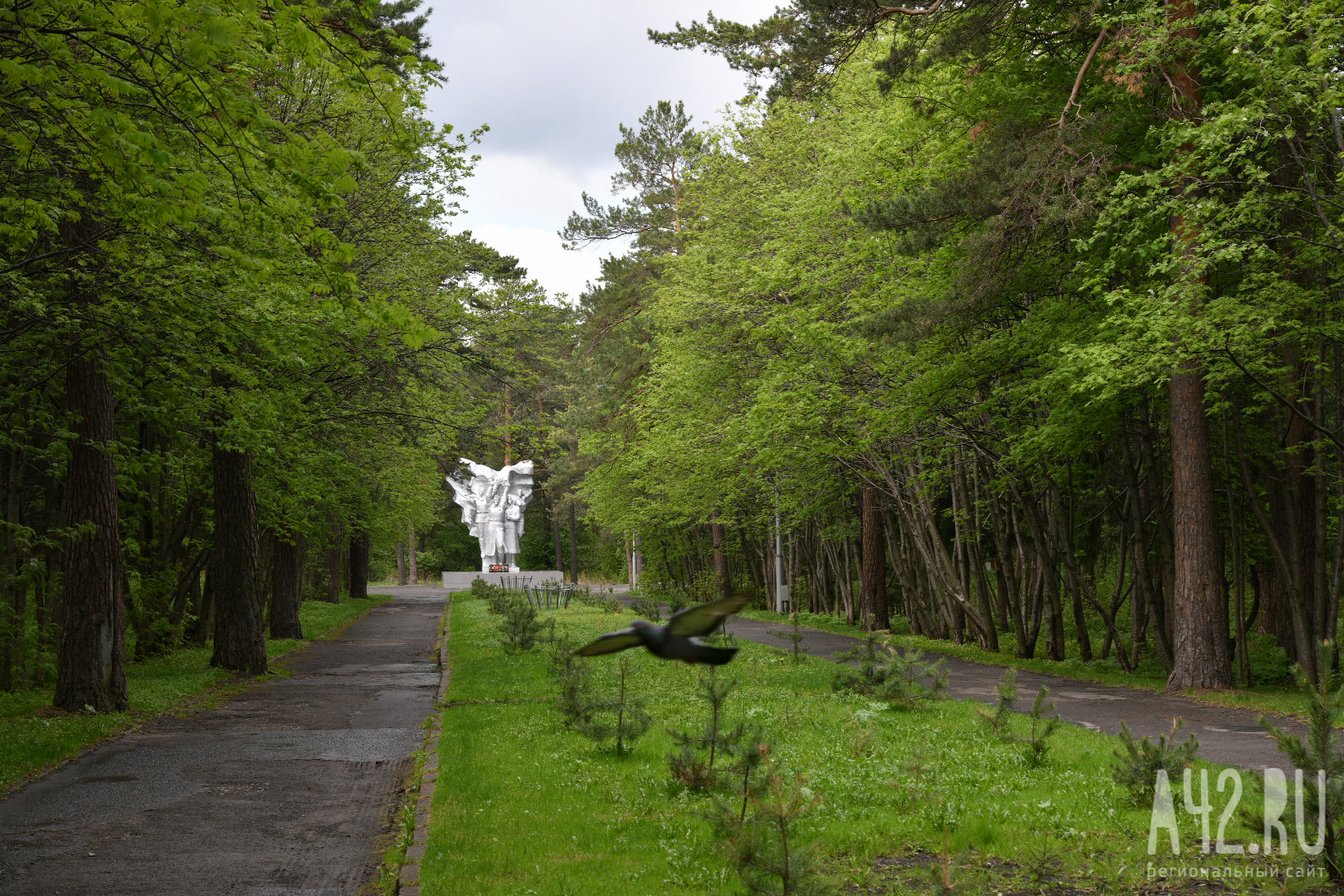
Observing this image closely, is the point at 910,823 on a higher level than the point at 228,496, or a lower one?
lower

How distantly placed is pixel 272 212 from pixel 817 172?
57.8 ft

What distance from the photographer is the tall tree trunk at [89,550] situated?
41.6 ft

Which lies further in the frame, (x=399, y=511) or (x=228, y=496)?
(x=399, y=511)

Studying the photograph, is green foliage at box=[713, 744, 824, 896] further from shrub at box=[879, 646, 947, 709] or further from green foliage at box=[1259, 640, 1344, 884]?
shrub at box=[879, 646, 947, 709]

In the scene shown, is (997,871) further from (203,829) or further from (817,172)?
(817,172)

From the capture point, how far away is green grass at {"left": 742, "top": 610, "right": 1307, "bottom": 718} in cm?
1327

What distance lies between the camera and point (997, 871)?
6312 mm

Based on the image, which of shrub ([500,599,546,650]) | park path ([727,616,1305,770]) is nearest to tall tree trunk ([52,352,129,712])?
shrub ([500,599,546,650])

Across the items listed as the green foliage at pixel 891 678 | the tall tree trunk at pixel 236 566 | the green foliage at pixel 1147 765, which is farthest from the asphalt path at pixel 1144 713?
the tall tree trunk at pixel 236 566

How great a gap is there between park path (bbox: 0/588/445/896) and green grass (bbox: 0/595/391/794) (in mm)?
254

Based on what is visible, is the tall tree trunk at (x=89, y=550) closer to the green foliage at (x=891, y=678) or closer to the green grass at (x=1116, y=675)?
the green foliage at (x=891, y=678)

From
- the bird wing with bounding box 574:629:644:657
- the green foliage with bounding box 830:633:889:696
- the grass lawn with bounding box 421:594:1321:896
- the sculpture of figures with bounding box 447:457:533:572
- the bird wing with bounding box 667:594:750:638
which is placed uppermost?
the sculpture of figures with bounding box 447:457:533:572

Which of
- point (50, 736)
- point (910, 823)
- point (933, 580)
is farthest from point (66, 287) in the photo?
point (933, 580)

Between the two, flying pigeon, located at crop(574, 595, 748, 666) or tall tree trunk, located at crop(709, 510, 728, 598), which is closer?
flying pigeon, located at crop(574, 595, 748, 666)
